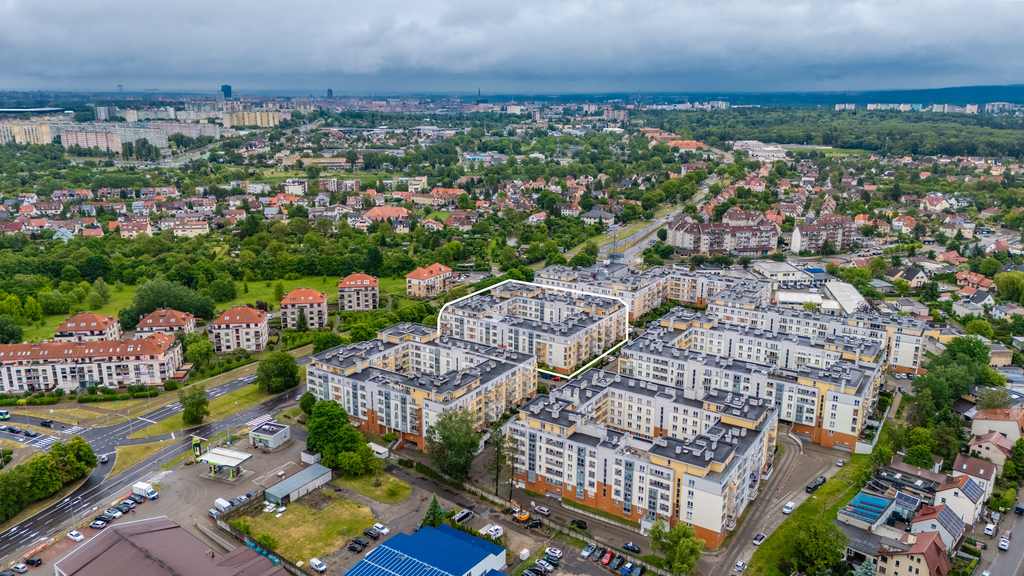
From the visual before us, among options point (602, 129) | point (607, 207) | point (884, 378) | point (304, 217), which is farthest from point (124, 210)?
point (602, 129)

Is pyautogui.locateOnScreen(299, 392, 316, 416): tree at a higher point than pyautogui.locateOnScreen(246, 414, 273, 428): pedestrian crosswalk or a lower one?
higher

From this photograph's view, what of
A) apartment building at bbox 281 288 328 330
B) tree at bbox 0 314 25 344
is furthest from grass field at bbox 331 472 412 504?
tree at bbox 0 314 25 344

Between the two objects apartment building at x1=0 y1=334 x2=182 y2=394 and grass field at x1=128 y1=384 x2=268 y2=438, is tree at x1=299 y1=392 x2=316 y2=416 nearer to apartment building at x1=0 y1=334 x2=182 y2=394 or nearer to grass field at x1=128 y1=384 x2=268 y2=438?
grass field at x1=128 y1=384 x2=268 y2=438

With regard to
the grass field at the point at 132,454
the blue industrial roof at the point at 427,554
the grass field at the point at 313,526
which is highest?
the blue industrial roof at the point at 427,554

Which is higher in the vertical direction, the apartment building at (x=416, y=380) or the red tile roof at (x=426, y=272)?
the red tile roof at (x=426, y=272)

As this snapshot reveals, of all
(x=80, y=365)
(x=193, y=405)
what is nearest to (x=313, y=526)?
(x=193, y=405)

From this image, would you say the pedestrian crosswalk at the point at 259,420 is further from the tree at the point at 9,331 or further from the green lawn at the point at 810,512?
the green lawn at the point at 810,512

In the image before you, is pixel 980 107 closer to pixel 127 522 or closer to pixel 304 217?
pixel 304 217

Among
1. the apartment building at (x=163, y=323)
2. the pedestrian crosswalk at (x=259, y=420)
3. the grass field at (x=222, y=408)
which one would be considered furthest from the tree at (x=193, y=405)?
the apartment building at (x=163, y=323)
